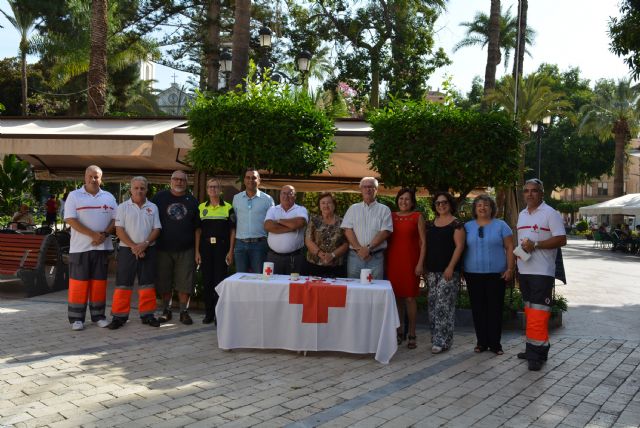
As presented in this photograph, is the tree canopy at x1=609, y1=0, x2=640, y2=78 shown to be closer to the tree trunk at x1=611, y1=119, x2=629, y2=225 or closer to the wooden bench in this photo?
the wooden bench

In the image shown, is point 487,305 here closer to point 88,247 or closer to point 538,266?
point 538,266

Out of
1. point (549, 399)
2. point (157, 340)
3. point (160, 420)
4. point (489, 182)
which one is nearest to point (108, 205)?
point (157, 340)

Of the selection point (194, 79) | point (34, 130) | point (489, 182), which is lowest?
point (489, 182)

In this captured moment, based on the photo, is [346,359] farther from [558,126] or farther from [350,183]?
[558,126]

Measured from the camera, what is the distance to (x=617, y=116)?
43.6m

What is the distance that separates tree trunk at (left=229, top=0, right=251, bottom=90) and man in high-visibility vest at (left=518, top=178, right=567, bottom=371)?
686 cm

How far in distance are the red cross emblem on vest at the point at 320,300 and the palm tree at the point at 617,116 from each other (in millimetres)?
40475

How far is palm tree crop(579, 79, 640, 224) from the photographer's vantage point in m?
42.7

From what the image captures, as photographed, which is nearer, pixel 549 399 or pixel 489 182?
pixel 549 399

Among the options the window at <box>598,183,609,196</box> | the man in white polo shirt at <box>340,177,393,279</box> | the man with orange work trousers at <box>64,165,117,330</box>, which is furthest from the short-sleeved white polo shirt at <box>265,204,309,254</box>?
the window at <box>598,183,609,196</box>

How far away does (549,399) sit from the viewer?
4828mm

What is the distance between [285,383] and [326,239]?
6.45ft

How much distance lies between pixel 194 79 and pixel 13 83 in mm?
19779

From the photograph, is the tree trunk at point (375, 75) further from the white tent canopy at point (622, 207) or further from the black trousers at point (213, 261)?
the black trousers at point (213, 261)
